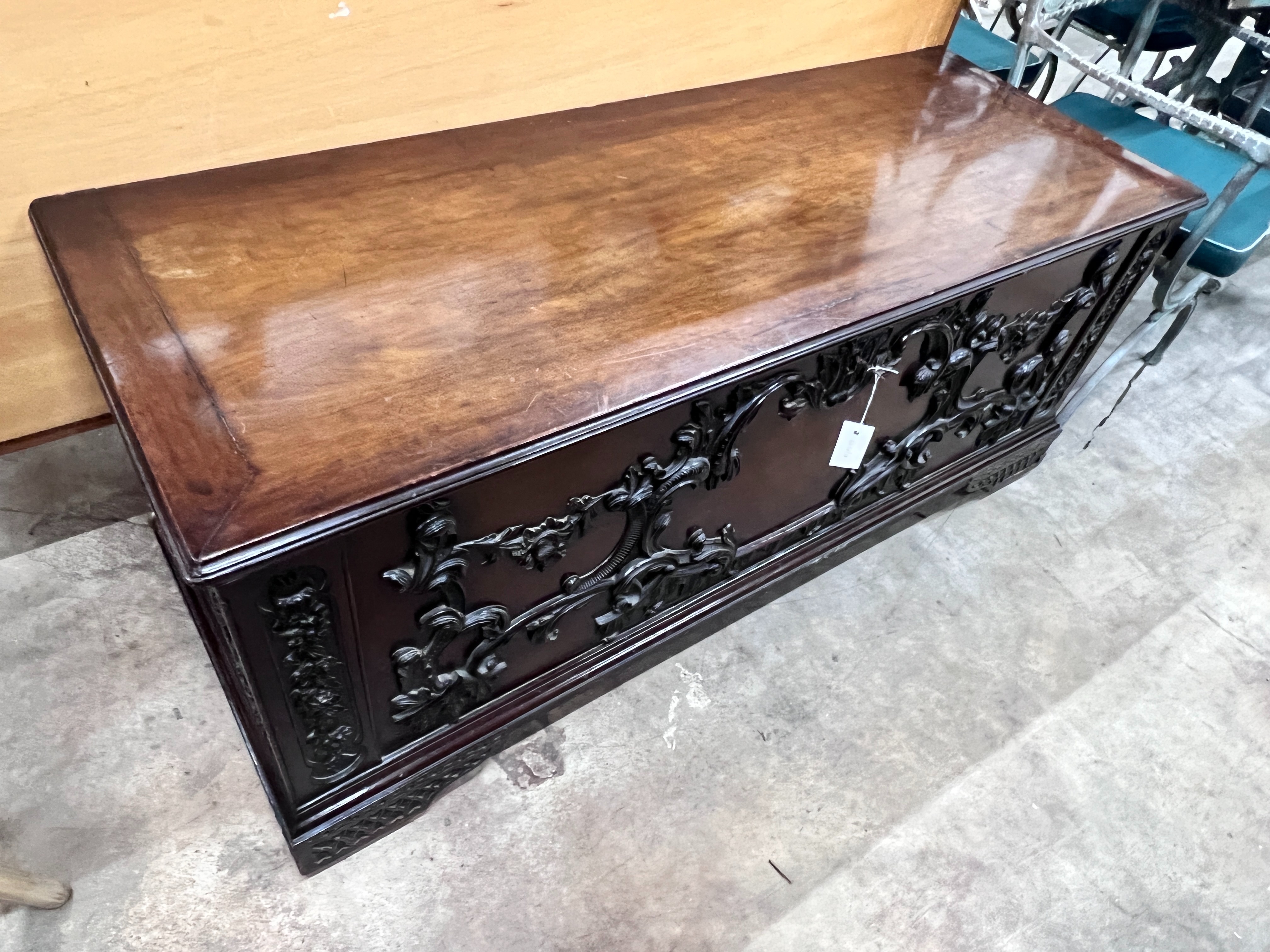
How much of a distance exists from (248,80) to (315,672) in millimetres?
628

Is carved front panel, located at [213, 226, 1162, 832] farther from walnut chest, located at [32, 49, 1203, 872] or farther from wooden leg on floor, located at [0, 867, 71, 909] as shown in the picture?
wooden leg on floor, located at [0, 867, 71, 909]

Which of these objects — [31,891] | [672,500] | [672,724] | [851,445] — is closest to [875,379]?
[851,445]

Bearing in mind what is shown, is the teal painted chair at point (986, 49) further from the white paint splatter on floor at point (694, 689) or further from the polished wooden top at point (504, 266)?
the white paint splatter on floor at point (694, 689)

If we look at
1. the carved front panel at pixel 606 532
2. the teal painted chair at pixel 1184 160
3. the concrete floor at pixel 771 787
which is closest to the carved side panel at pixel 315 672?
the carved front panel at pixel 606 532

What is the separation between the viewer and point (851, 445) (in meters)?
1.14

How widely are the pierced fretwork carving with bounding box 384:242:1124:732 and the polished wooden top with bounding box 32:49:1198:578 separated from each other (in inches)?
2.9

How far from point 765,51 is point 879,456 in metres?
0.64

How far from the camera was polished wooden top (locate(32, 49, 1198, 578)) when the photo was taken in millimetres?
683

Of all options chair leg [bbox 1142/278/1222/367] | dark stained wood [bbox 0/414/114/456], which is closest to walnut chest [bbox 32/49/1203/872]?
dark stained wood [bbox 0/414/114/456]

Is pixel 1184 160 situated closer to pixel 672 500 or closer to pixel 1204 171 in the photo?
pixel 1204 171

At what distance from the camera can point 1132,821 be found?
4.01 feet

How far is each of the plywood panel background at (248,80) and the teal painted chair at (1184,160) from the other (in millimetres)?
746

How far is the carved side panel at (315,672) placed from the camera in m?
0.69

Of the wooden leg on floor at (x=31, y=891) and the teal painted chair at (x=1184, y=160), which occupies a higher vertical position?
the teal painted chair at (x=1184, y=160)
